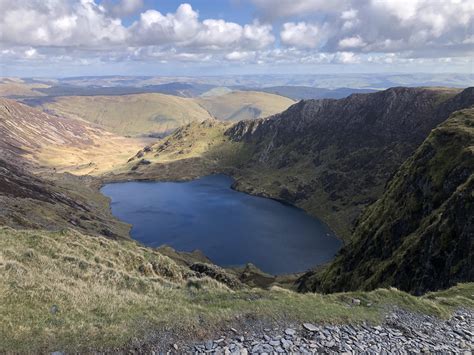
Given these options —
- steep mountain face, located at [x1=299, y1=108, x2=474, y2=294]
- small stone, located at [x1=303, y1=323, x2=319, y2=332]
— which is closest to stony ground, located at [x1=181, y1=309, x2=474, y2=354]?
small stone, located at [x1=303, y1=323, x2=319, y2=332]

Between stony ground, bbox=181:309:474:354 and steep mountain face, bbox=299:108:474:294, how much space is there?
25.4 m

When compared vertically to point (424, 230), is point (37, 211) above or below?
below

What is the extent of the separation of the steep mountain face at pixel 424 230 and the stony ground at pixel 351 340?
25.4 m

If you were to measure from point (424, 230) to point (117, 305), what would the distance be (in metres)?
55.3

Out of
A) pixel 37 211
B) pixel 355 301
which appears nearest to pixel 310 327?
pixel 355 301

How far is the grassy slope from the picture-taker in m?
18.9

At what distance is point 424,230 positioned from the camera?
6369cm

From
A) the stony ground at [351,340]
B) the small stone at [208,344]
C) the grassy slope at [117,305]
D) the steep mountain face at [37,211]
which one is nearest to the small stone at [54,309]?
the grassy slope at [117,305]

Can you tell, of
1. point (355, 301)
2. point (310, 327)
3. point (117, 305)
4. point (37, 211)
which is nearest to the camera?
point (310, 327)

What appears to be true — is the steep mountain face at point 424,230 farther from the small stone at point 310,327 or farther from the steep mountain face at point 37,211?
the steep mountain face at point 37,211

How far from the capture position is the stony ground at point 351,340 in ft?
62.8

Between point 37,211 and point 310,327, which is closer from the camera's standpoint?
point 310,327

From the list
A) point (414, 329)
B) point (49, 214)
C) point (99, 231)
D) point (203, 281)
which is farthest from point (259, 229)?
point (414, 329)

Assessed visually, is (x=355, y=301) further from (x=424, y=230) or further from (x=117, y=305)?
(x=424, y=230)
